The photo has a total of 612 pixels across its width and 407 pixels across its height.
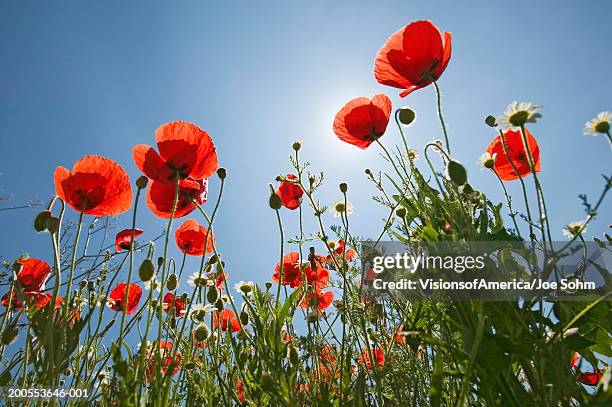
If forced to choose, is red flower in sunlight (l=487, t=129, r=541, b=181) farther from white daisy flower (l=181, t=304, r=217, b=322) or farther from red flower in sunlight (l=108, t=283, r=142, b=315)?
red flower in sunlight (l=108, t=283, r=142, b=315)

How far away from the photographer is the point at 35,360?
1.25m

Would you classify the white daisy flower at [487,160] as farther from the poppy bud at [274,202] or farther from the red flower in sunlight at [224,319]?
the red flower in sunlight at [224,319]

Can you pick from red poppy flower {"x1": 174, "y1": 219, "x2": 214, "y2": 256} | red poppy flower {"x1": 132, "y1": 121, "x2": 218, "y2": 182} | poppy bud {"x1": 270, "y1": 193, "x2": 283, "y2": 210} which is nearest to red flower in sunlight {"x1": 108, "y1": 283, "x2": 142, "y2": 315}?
red poppy flower {"x1": 174, "y1": 219, "x2": 214, "y2": 256}

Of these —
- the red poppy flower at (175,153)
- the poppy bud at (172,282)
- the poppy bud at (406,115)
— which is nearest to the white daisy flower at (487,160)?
the poppy bud at (406,115)

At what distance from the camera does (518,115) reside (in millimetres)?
1349

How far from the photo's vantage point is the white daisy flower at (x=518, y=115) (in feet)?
4.38

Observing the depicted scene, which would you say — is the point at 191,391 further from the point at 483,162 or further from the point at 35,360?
the point at 483,162

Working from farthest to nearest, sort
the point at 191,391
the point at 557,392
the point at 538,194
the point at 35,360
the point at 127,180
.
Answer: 1. the point at 191,391
2. the point at 127,180
3. the point at 35,360
4. the point at 538,194
5. the point at 557,392

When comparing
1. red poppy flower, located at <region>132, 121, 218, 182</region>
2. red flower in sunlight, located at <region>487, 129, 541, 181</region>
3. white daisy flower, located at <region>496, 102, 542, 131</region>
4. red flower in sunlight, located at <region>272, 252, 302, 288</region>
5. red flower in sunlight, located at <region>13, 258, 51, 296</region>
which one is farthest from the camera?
red flower in sunlight, located at <region>272, 252, 302, 288</region>

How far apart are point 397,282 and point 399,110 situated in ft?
2.55

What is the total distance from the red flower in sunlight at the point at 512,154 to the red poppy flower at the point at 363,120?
0.55 m

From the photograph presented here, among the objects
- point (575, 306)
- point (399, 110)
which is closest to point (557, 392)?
point (575, 306)

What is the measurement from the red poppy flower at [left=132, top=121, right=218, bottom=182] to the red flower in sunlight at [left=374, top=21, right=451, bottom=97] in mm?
860

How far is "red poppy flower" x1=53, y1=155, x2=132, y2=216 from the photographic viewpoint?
5.02 feet
